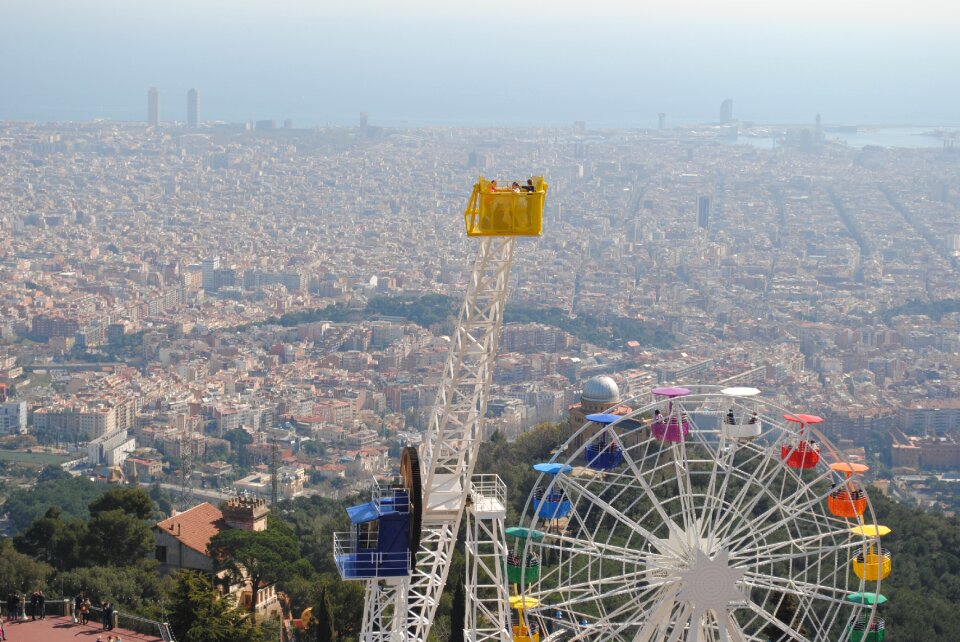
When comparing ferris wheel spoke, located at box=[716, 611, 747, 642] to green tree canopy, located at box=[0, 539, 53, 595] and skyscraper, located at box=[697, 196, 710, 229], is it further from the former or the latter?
skyscraper, located at box=[697, 196, 710, 229]

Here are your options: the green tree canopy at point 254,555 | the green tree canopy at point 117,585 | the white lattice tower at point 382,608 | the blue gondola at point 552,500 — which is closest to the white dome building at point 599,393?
the green tree canopy at point 254,555

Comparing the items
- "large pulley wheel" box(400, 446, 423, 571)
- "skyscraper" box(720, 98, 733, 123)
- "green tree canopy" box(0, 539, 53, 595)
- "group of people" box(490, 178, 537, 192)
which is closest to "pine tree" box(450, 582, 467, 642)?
"large pulley wheel" box(400, 446, 423, 571)

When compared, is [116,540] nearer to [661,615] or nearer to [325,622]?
[325,622]

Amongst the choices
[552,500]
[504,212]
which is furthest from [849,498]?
[504,212]

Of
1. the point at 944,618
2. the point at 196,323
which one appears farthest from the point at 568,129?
the point at 944,618

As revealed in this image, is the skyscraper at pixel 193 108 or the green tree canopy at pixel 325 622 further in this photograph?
the skyscraper at pixel 193 108

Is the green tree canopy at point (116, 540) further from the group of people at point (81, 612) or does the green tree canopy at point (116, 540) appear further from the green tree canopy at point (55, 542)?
the group of people at point (81, 612)

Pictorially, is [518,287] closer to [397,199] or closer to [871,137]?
[397,199]
